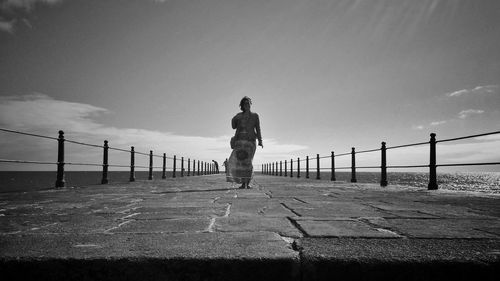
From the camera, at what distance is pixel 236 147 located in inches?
275

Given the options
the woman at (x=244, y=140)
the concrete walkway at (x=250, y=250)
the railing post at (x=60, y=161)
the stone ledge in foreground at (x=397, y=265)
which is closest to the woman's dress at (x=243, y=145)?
the woman at (x=244, y=140)

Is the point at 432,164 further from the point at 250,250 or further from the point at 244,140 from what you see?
the point at 250,250

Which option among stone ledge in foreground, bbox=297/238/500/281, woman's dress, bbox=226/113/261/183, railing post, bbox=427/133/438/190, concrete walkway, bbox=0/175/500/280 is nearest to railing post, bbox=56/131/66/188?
woman's dress, bbox=226/113/261/183

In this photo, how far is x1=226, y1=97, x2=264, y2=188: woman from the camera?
22.5 ft

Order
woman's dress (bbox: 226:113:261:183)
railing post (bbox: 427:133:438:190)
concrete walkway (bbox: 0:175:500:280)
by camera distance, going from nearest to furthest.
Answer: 1. concrete walkway (bbox: 0:175:500:280)
2. railing post (bbox: 427:133:438:190)
3. woman's dress (bbox: 226:113:261:183)

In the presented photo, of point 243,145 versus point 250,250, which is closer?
point 250,250

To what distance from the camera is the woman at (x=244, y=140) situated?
270 inches

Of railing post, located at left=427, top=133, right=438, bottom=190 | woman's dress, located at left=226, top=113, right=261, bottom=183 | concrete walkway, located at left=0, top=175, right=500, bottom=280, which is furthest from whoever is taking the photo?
woman's dress, located at left=226, top=113, right=261, bottom=183

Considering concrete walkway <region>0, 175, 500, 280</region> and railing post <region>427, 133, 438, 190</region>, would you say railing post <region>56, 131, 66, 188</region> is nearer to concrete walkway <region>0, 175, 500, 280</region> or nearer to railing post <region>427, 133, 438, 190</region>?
concrete walkway <region>0, 175, 500, 280</region>

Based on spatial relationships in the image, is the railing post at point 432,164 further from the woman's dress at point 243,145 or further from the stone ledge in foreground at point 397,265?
the stone ledge in foreground at point 397,265

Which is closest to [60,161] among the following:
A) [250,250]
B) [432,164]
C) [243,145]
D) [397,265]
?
[243,145]

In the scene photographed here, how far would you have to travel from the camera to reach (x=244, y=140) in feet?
22.6

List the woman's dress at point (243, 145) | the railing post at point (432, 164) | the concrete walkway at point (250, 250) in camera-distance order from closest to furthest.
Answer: the concrete walkway at point (250, 250)
the railing post at point (432, 164)
the woman's dress at point (243, 145)

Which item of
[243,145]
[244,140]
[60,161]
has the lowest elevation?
[60,161]
